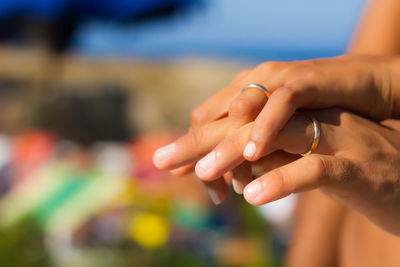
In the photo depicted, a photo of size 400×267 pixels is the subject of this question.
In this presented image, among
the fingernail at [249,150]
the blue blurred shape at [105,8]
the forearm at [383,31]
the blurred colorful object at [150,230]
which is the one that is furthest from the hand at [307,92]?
the blue blurred shape at [105,8]

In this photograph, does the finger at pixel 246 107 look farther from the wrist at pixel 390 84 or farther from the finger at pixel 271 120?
the wrist at pixel 390 84

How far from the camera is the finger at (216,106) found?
650mm

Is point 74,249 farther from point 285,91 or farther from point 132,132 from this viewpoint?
point 132,132

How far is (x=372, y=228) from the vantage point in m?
0.80

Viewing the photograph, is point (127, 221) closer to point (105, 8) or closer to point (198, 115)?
point (198, 115)

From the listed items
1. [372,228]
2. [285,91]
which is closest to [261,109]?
[285,91]

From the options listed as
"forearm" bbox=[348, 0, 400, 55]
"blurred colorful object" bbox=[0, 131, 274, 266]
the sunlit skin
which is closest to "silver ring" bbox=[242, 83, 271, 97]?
the sunlit skin

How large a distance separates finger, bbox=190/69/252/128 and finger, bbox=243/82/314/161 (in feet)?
0.30

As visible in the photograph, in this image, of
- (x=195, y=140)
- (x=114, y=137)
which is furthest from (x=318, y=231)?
(x=114, y=137)

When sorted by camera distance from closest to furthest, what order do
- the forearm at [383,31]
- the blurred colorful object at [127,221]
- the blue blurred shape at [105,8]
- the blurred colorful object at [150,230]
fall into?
the forearm at [383,31], the blurred colorful object at [127,221], the blurred colorful object at [150,230], the blue blurred shape at [105,8]

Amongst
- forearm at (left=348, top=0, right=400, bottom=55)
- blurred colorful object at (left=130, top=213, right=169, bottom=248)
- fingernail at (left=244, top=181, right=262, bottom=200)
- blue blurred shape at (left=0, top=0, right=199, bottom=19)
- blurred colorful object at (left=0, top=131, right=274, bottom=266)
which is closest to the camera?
fingernail at (left=244, top=181, right=262, bottom=200)

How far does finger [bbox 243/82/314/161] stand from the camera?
532mm

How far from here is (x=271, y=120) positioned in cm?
54

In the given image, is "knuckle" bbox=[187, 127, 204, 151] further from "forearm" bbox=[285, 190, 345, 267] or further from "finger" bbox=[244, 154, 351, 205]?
"forearm" bbox=[285, 190, 345, 267]
